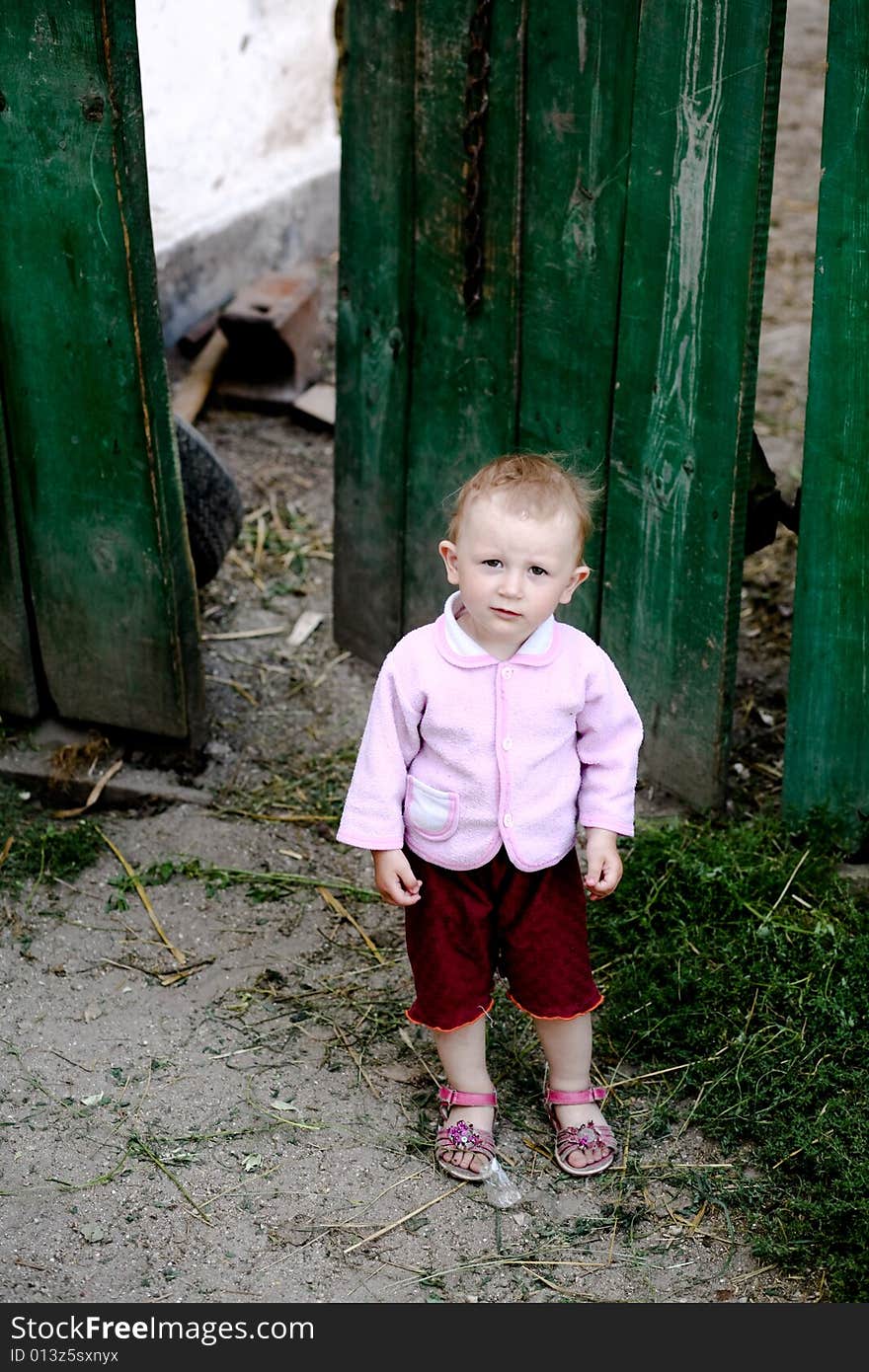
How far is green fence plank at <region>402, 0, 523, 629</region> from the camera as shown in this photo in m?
3.29

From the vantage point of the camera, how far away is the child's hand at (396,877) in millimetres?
2527

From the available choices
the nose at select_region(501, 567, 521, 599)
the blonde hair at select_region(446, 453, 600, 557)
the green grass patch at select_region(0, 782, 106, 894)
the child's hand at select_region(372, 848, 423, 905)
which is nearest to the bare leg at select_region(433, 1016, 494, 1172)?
the child's hand at select_region(372, 848, 423, 905)

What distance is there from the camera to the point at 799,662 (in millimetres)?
3297

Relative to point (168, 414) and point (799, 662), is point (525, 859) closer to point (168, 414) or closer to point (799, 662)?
point (799, 662)

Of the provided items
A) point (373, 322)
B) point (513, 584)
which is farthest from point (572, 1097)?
point (373, 322)

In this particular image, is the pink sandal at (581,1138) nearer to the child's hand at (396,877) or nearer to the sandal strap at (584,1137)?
the sandal strap at (584,1137)

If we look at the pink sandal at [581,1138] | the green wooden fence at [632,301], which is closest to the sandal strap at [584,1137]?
the pink sandal at [581,1138]

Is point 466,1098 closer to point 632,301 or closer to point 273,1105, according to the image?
point 273,1105

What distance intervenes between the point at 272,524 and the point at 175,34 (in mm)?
1812

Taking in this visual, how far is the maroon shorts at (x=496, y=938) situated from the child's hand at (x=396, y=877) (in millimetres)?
74

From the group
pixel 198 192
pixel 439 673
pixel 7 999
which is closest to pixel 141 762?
pixel 7 999

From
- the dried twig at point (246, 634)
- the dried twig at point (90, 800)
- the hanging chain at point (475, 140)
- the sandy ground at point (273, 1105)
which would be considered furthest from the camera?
the dried twig at point (246, 634)

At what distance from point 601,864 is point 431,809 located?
30 cm

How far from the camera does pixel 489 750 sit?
2.49 m
